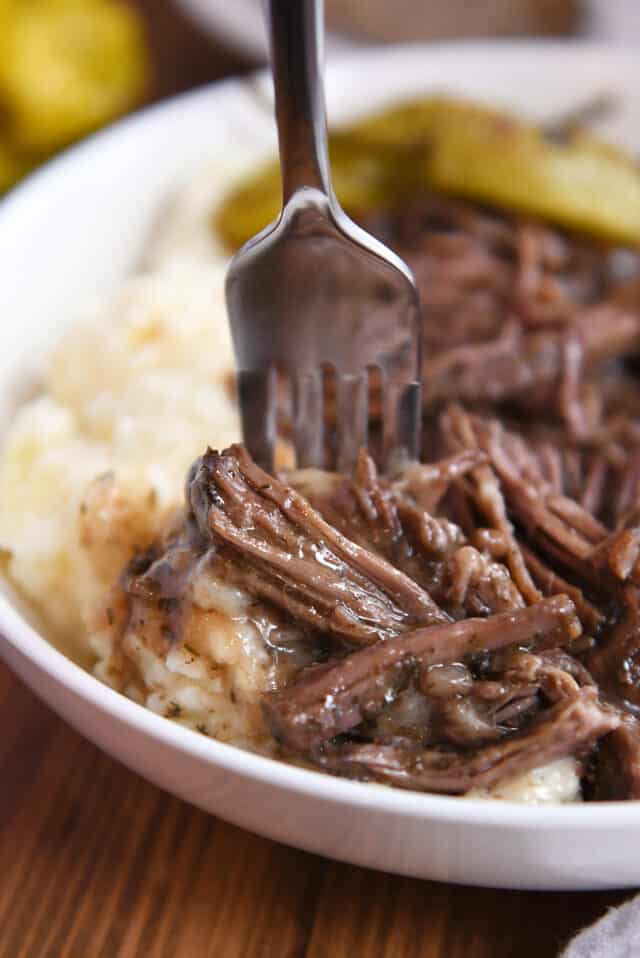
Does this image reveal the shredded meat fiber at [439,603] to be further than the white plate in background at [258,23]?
No

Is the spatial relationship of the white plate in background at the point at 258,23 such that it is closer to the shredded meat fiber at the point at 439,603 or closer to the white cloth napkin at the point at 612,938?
the shredded meat fiber at the point at 439,603

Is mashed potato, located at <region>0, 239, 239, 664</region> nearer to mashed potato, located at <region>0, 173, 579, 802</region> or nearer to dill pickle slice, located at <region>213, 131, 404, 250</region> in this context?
mashed potato, located at <region>0, 173, 579, 802</region>

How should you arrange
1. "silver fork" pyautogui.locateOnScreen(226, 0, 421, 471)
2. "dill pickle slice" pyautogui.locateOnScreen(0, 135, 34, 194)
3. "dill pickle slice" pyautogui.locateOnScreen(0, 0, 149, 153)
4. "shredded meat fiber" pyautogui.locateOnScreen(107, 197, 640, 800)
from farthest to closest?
"dill pickle slice" pyautogui.locateOnScreen(0, 135, 34, 194) < "dill pickle slice" pyautogui.locateOnScreen(0, 0, 149, 153) < "silver fork" pyautogui.locateOnScreen(226, 0, 421, 471) < "shredded meat fiber" pyautogui.locateOnScreen(107, 197, 640, 800)

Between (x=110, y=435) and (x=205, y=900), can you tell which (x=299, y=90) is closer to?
(x=110, y=435)

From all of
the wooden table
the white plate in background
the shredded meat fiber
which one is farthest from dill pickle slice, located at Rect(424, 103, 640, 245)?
the wooden table

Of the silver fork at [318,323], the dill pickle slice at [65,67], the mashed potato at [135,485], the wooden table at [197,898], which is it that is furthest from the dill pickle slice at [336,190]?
the wooden table at [197,898]
